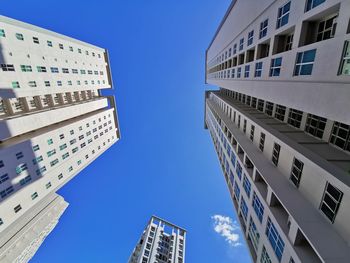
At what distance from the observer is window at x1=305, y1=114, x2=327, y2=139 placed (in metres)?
15.2

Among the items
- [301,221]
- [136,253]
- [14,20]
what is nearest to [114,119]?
[14,20]

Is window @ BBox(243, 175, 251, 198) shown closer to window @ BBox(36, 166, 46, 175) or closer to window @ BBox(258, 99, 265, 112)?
window @ BBox(258, 99, 265, 112)

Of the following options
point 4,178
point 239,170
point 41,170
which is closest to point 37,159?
point 41,170

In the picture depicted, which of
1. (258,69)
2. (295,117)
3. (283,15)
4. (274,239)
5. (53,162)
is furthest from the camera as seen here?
(53,162)

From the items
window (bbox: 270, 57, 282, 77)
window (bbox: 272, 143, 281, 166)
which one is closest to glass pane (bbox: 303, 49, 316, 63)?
window (bbox: 270, 57, 282, 77)

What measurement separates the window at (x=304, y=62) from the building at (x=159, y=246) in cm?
6254

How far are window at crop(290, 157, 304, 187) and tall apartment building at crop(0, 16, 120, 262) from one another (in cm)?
3749

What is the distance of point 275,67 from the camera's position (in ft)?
54.1

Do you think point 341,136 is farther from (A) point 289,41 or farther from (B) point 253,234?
(B) point 253,234

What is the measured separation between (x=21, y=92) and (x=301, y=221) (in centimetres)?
3960

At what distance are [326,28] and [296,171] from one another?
37.4 feet

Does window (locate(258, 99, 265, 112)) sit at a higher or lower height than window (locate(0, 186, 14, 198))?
higher

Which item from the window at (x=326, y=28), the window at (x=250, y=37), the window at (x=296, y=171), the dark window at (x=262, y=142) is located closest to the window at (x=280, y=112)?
the dark window at (x=262, y=142)

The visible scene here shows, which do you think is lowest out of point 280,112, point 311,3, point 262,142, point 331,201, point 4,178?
point 4,178
